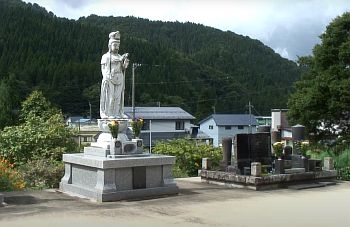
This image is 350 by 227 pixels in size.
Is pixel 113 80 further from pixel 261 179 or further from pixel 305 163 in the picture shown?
pixel 305 163

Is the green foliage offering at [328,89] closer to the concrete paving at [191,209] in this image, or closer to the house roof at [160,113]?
the concrete paving at [191,209]

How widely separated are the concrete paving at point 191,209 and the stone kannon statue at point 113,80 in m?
2.35

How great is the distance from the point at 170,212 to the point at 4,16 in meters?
91.0

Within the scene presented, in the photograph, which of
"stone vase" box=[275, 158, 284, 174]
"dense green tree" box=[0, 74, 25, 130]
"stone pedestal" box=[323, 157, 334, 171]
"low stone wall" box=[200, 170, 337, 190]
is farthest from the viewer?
"dense green tree" box=[0, 74, 25, 130]

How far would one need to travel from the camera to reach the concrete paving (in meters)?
8.38

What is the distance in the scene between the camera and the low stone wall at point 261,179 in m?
12.5

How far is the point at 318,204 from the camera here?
10414mm

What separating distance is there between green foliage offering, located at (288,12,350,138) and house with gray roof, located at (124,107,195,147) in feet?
116

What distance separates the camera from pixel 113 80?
1175cm

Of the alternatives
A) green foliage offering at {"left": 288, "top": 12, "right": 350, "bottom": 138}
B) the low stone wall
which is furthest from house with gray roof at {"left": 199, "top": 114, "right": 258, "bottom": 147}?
the low stone wall

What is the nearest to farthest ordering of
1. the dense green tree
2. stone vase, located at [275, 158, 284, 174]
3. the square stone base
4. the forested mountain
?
the square stone base → stone vase, located at [275, 158, 284, 174] → the dense green tree → the forested mountain

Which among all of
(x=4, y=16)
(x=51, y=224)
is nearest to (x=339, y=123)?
(x=51, y=224)

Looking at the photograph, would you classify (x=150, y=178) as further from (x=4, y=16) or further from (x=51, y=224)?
(x=4, y=16)

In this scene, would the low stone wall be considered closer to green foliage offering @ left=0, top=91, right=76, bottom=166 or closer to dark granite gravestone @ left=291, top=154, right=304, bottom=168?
dark granite gravestone @ left=291, top=154, right=304, bottom=168
